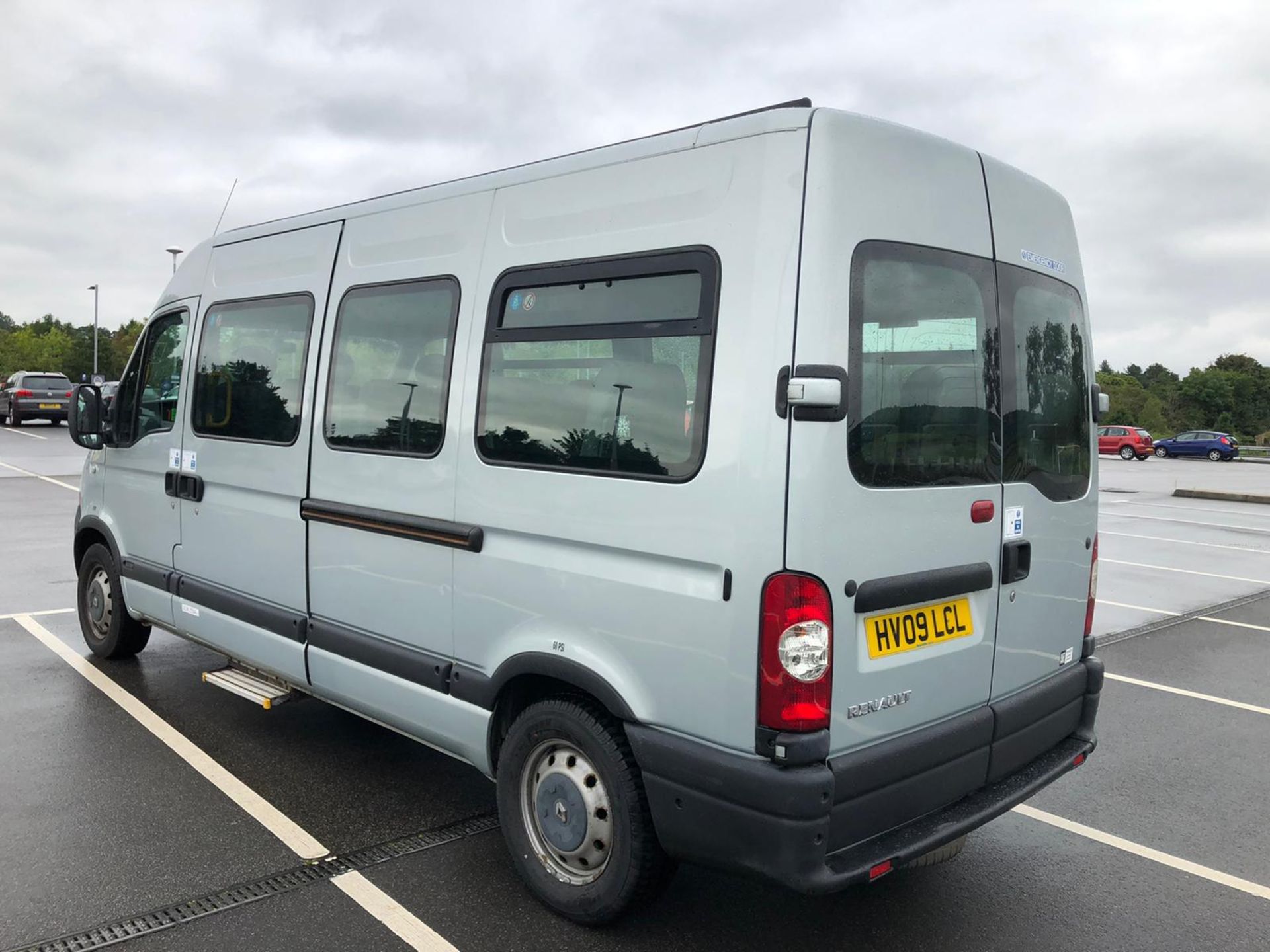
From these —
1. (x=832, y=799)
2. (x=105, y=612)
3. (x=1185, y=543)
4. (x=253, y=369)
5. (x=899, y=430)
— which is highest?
(x=253, y=369)

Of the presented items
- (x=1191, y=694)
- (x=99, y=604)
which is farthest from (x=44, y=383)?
(x=1191, y=694)

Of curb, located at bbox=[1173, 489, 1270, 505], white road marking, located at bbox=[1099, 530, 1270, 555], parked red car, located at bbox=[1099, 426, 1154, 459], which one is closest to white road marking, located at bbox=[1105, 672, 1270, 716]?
white road marking, located at bbox=[1099, 530, 1270, 555]

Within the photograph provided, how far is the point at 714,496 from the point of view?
9.22 ft

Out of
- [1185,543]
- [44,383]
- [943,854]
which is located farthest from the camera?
[44,383]

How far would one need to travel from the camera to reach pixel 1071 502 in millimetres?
3707

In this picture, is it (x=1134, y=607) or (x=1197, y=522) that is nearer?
(x=1134, y=607)

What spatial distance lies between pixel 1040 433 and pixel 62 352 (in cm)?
9594

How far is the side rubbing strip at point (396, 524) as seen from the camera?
140 inches

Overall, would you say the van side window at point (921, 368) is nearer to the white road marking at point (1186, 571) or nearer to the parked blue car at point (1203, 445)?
the white road marking at point (1186, 571)

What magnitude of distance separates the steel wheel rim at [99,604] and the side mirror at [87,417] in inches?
31.9

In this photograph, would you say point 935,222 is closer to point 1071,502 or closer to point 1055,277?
point 1055,277

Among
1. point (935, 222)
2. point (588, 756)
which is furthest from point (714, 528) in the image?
point (935, 222)

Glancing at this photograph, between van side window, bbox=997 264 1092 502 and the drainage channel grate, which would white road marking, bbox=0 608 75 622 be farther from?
van side window, bbox=997 264 1092 502

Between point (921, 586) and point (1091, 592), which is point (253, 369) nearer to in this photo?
point (921, 586)
